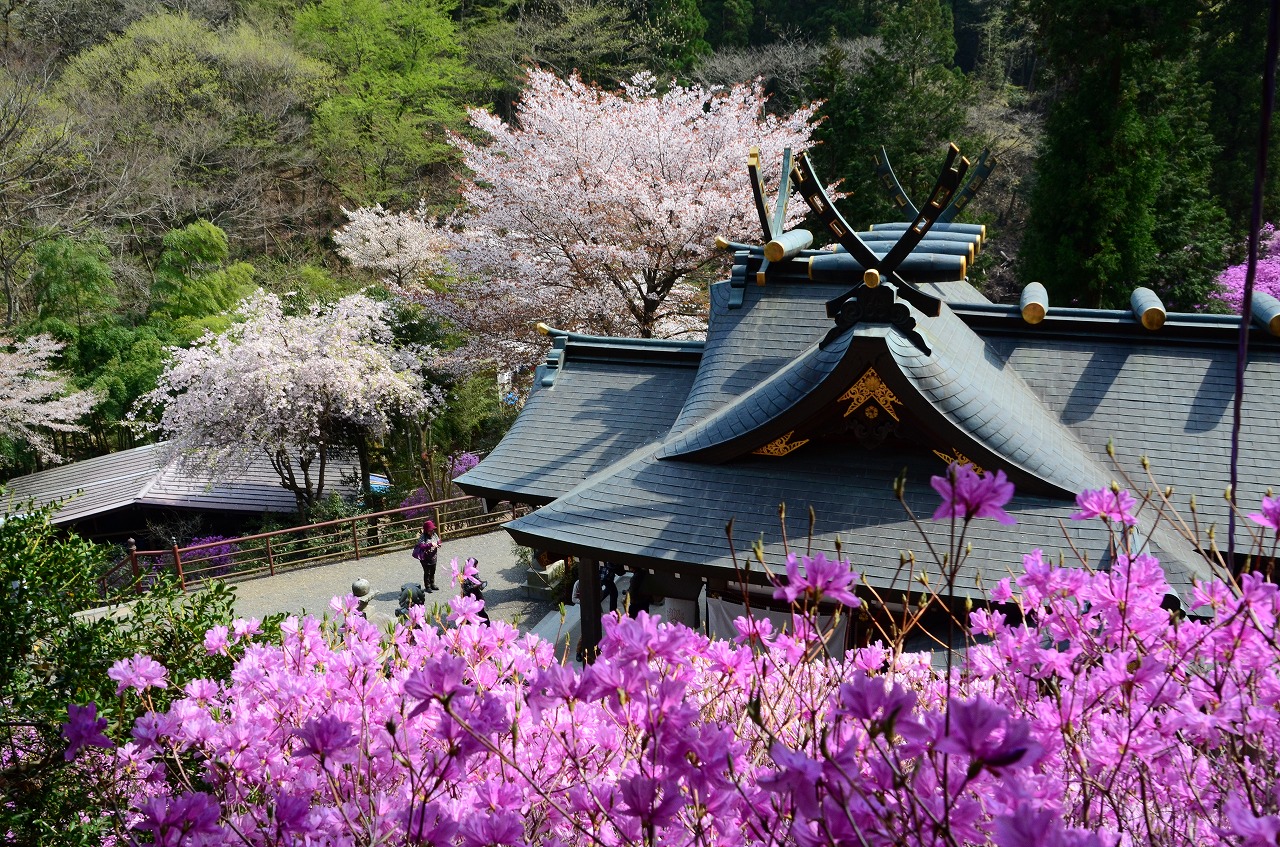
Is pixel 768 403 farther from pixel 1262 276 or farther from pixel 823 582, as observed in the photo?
pixel 1262 276

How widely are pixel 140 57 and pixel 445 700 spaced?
27.1 meters

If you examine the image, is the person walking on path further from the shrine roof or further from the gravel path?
the shrine roof

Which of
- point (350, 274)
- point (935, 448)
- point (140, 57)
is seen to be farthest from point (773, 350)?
point (140, 57)

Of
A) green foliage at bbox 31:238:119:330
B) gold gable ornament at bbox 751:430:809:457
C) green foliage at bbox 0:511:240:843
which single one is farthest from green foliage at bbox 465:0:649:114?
green foliage at bbox 0:511:240:843

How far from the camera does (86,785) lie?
253 cm

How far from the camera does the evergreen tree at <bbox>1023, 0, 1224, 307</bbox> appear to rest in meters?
13.8

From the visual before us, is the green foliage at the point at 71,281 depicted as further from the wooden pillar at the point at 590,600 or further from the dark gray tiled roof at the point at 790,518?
the dark gray tiled roof at the point at 790,518

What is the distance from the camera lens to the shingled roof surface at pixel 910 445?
216 inches

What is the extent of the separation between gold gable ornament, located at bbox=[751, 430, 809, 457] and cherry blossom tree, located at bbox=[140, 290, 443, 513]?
10.6 meters

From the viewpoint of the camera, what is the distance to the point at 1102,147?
46.4 feet

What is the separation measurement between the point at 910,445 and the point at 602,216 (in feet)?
29.6

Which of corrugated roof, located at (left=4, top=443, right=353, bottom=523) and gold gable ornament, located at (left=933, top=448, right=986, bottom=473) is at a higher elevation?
gold gable ornament, located at (left=933, top=448, right=986, bottom=473)

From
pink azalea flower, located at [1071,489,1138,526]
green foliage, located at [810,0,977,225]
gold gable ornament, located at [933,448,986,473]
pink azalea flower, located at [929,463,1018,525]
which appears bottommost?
gold gable ornament, located at [933,448,986,473]

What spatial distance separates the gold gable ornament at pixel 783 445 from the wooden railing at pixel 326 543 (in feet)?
23.5
